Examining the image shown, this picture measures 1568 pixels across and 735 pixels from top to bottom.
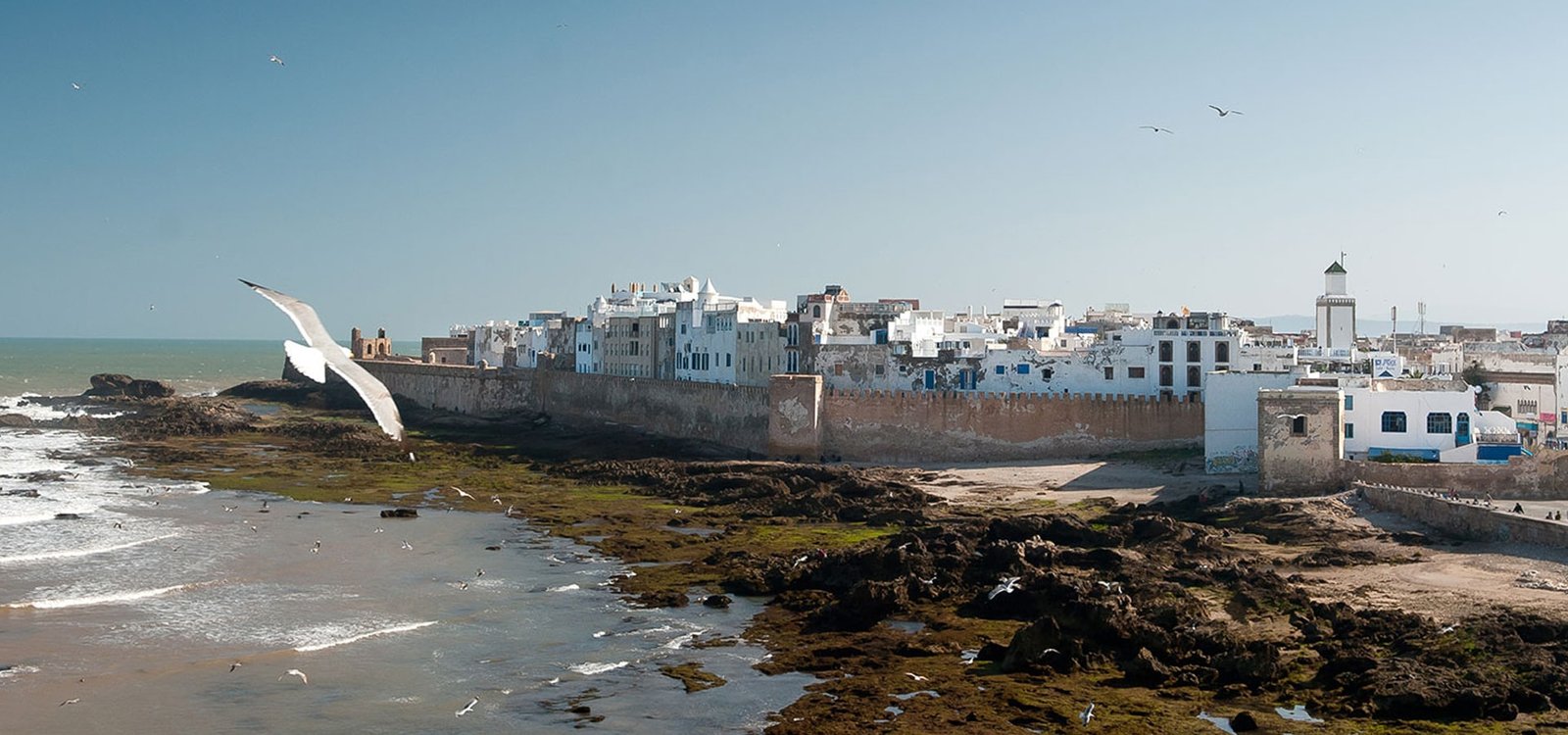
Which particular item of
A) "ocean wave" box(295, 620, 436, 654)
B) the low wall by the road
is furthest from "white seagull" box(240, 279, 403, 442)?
the low wall by the road

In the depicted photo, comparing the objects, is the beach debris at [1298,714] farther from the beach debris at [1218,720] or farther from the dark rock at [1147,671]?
the dark rock at [1147,671]

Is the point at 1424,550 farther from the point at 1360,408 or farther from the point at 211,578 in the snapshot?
the point at 211,578

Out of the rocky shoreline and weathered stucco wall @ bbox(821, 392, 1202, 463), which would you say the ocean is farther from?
weathered stucco wall @ bbox(821, 392, 1202, 463)

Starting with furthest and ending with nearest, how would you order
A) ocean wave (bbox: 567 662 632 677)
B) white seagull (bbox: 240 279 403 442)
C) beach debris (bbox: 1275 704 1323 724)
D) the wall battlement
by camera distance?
the wall battlement → ocean wave (bbox: 567 662 632 677) → beach debris (bbox: 1275 704 1323 724) → white seagull (bbox: 240 279 403 442)

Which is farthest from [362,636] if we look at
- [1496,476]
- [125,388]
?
[125,388]

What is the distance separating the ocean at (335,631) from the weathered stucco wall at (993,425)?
13.4 metres

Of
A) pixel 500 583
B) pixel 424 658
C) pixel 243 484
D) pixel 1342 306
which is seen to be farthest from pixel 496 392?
pixel 424 658

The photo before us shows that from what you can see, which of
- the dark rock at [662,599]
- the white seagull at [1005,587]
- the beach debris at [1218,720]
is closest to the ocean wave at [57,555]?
the dark rock at [662,599]

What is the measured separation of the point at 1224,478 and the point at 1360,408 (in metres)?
3.61

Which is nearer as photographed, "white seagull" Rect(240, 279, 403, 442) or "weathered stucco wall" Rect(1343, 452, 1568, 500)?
"white seagull" Rect(240, 279, 403, 442)

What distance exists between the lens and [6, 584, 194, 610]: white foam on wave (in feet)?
74.8

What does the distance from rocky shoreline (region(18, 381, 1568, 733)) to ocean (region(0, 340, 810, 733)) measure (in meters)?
0.96

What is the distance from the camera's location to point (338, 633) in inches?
826

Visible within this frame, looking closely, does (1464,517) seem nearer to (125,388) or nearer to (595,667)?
(595,667)
